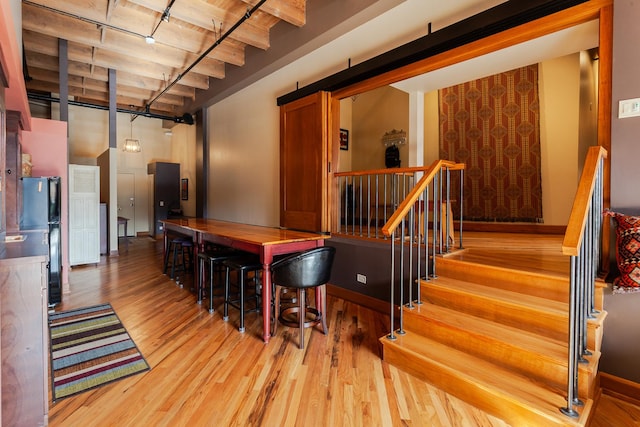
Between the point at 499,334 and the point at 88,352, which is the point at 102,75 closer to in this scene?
the point at 88,352

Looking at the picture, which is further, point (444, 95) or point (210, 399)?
point (444, 95)

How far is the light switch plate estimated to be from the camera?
208 cm

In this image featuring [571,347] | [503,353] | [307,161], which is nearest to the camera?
[571,347]

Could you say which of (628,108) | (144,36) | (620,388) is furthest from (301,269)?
(144,36)

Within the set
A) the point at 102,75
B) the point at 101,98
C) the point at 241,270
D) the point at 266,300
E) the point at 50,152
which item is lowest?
the point at 266,300

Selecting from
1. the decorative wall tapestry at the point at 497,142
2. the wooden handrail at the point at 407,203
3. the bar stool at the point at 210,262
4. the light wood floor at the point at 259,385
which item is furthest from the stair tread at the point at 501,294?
the decorative wall tapestry at the point at 497,142

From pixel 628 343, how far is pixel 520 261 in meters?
0.94

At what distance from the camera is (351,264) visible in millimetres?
3988

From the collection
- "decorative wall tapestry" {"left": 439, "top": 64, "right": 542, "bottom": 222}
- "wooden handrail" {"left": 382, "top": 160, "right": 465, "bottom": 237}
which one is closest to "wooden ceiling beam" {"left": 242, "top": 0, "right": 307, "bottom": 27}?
"wooden handrail" {"left": 382, "top": 160, "right": 465, "bottom": 237}

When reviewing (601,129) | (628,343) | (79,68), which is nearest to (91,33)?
(79,68)

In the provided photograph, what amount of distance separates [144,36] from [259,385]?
5104 millimetres

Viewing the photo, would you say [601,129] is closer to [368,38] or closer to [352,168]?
[368,38]

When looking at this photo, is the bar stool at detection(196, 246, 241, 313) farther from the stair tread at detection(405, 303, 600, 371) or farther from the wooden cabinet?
the stair tread at detection(405, 303, 600, 371)

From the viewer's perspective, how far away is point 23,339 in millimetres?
1733
